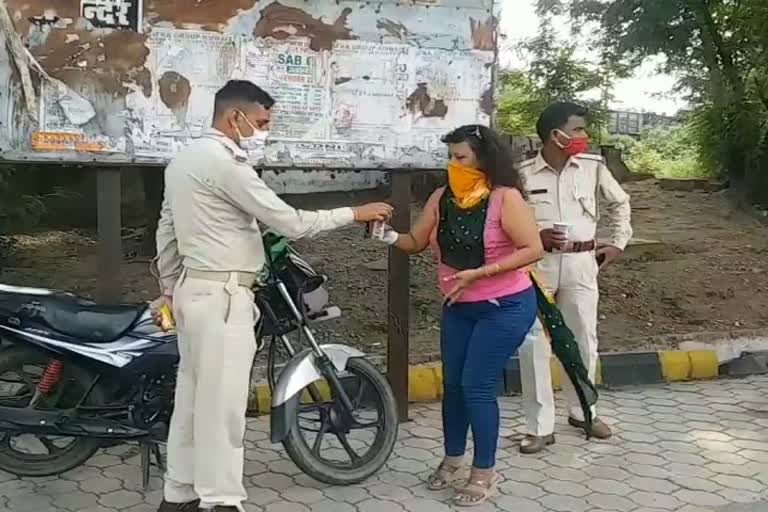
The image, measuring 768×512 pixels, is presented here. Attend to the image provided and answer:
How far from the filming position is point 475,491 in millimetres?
4102

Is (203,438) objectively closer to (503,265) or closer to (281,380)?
(281,380)

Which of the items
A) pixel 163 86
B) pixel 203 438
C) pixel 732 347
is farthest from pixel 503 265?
pixel 732 347

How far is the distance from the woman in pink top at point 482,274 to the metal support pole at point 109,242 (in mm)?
1349

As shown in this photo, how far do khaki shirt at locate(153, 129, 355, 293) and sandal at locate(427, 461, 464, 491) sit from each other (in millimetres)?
1321

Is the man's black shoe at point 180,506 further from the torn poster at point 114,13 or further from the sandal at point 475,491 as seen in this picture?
the torn poster at point 114,13

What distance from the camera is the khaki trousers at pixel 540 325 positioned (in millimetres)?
4781

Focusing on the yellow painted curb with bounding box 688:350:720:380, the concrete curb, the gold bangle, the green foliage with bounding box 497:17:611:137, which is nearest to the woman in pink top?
the gold bangle

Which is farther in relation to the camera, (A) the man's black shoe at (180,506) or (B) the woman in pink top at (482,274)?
(B) the woman in pink top at (482,274)

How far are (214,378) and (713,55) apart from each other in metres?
7.73

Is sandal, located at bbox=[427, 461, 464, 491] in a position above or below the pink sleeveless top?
below

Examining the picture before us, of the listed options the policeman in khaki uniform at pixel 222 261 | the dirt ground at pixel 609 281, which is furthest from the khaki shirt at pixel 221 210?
the dirt ground at pixel 609 281

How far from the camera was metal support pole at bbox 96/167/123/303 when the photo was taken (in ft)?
14.9

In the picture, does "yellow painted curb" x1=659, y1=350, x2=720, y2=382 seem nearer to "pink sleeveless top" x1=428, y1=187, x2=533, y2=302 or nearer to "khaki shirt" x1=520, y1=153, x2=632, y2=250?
"khaki shirt" x1=520, y1=153, x2=632, y2=250

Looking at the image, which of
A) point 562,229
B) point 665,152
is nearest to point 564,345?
point 562,229
